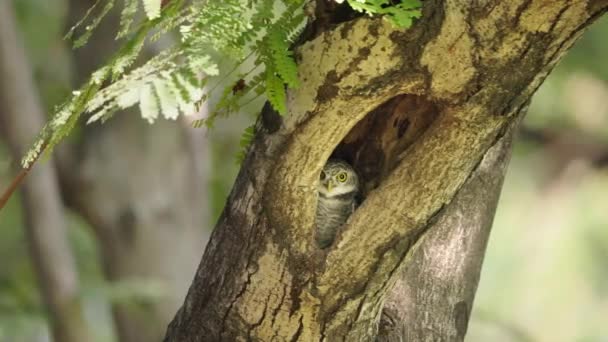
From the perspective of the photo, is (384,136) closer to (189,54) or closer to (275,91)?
(275,91)

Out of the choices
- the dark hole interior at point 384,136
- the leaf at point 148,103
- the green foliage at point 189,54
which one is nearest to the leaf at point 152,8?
the green foliage at point 189,54

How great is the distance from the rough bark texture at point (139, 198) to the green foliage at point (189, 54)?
4.13 metres

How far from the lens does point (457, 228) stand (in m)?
2.60

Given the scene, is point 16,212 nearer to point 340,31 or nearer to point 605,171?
point 605,171

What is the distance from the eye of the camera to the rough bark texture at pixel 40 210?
205 inches

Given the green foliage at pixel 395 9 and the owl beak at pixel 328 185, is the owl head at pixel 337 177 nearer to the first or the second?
the owl beak at pixel 328 185

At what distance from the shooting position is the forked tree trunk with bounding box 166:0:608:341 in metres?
1.80

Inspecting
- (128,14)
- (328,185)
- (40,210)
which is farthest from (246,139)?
(40,210)

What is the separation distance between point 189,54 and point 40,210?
148 inches

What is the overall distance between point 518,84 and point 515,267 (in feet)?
20.3

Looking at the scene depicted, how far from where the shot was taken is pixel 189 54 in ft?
5.54

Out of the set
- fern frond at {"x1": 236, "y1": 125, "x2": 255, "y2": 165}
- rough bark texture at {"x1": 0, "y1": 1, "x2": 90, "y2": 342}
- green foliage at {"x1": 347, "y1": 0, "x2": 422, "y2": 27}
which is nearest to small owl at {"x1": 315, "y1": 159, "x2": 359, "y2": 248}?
fern frond at {"x1": 236, "y1": 125, "x2": 255, "y2": 165}

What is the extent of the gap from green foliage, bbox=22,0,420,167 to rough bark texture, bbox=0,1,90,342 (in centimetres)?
334

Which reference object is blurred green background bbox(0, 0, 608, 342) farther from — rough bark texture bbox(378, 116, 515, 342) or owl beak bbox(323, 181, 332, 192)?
owl beak bbox(323, 181, 332, 192)
